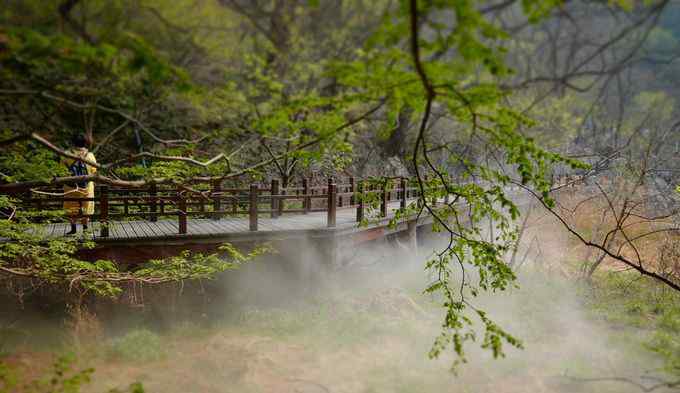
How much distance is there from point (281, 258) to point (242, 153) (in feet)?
12.3

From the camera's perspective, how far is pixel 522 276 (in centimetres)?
1244

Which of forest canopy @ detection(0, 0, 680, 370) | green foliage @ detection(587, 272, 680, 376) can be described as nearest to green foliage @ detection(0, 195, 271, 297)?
forest canopy @ detection(0, 0, 680, 370)

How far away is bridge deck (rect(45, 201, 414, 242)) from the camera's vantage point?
25.7 feet

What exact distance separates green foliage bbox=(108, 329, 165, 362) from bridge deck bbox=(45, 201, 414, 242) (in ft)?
6.46

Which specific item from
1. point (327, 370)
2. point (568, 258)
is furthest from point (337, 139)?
point (568, 258)

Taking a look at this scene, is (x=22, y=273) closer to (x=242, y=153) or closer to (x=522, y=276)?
(x=242, y=153)

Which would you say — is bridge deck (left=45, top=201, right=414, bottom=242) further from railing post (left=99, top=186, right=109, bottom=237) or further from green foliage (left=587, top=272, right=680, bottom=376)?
green foliage (left=587, top=272, right=680, bottom=376)

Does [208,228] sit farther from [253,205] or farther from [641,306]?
[641,306]

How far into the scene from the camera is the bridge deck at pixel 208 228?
7.84m

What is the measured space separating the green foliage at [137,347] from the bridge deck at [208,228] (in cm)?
197

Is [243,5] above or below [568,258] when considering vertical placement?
above

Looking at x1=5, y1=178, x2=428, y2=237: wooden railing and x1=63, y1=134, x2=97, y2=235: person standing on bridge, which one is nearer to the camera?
x1=5, y1=178, x2=428, y2=237: wooden railing

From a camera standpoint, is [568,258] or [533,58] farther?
[568,258]

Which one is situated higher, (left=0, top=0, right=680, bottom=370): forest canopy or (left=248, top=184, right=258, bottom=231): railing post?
(left=0, top=0, right=680, bottom=370): forest canopy
